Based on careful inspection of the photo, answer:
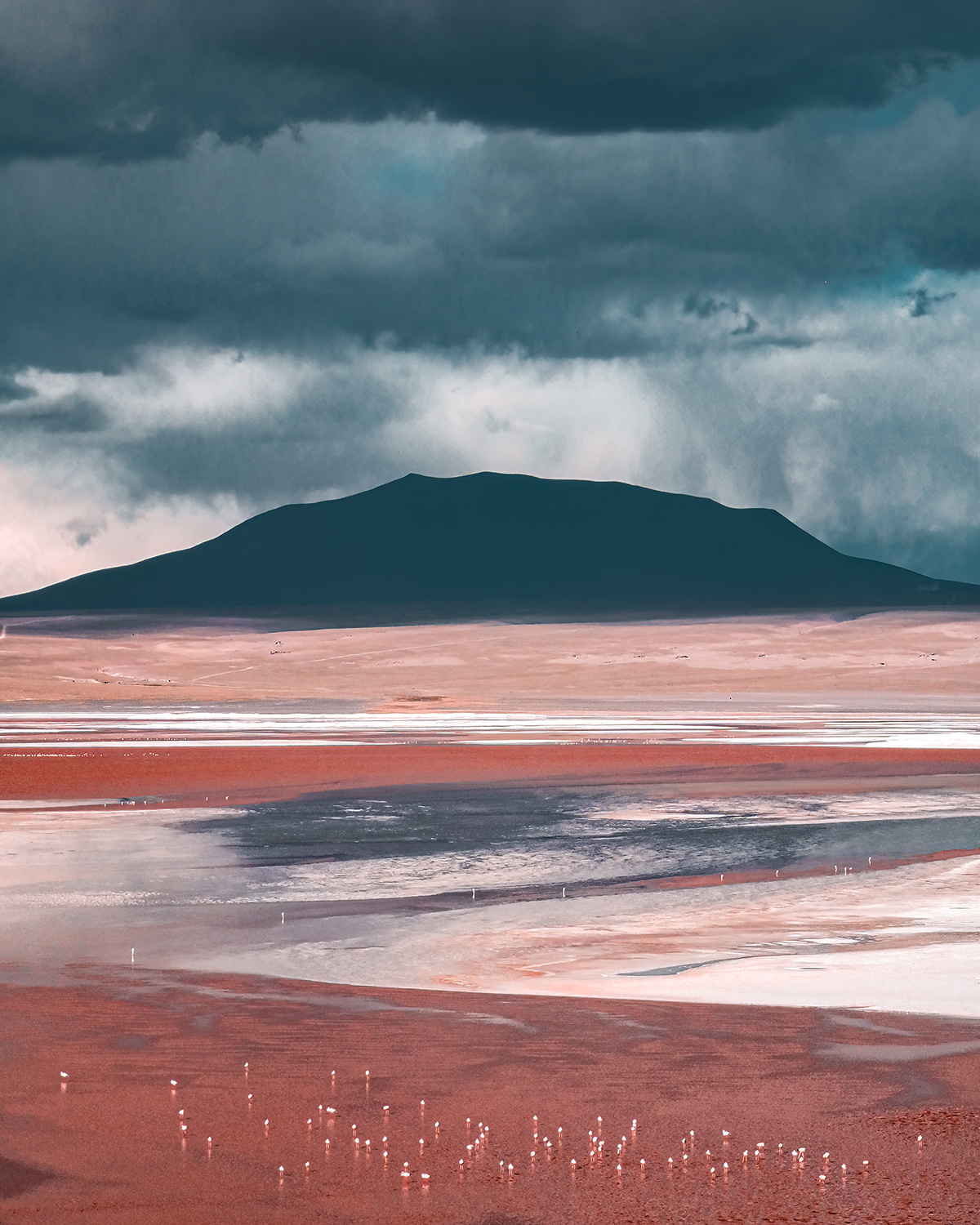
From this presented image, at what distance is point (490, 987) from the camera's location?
44.7 feet

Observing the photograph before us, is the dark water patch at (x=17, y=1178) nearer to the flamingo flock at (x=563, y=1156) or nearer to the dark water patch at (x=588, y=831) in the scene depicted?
the flamingo flock at (x=563, y=1156)

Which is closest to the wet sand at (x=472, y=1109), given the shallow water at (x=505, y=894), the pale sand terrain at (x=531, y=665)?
the shallow water at (x=505, y=894)

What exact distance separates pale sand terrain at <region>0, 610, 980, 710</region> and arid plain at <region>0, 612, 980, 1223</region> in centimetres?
4330

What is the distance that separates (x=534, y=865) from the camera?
21.8 m

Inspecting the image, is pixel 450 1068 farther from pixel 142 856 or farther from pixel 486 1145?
pixel 142 856

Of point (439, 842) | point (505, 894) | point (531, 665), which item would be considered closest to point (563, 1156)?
point (505, 894)

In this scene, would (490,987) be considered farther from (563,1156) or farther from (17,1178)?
(17,1178)

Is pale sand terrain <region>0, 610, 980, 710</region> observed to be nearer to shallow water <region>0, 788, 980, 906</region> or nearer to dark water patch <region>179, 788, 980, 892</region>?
dark water patch <region>179, 788, 980, 892</region>

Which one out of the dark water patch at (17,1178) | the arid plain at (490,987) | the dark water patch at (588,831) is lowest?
the dark water patch at (588,831)

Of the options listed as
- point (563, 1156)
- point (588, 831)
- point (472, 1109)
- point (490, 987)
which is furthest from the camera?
point (588, 831)

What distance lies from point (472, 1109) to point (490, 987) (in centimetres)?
371

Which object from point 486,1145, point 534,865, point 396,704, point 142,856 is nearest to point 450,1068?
point 486,1145

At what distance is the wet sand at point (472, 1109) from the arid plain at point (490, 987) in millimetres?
31

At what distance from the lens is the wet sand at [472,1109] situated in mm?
8438
